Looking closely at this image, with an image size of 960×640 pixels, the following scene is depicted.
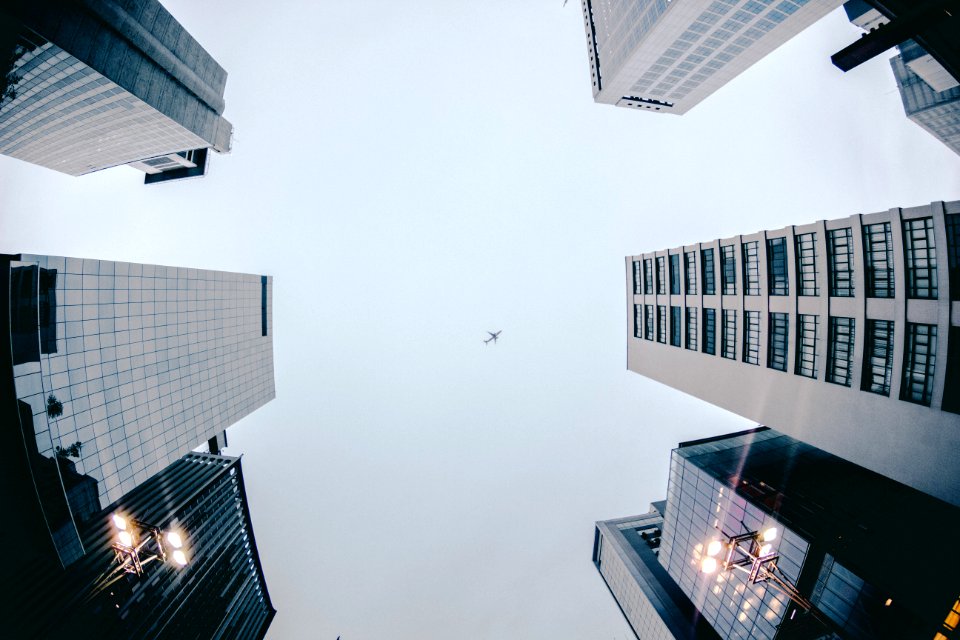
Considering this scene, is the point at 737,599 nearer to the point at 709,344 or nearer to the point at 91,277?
the point at 709,344

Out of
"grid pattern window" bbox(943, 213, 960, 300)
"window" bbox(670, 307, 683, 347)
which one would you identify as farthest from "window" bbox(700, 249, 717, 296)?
"grid pattern window" bbox(943, 213, 960, 300)

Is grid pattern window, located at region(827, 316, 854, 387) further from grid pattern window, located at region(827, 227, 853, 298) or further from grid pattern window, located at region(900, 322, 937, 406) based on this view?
grid pattern window, located at region(900, 322, 937, 406)

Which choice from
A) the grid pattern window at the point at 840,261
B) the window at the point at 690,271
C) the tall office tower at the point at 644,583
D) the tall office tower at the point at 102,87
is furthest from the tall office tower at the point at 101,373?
the tall office tower at the point at 644,583

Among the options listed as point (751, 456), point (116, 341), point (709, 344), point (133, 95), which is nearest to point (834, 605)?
point (751, 456)

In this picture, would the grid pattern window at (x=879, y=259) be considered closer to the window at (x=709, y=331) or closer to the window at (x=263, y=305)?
the window at (x=709, y=331)

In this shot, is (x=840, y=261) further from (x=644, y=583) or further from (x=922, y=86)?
(x=644, y=583)
